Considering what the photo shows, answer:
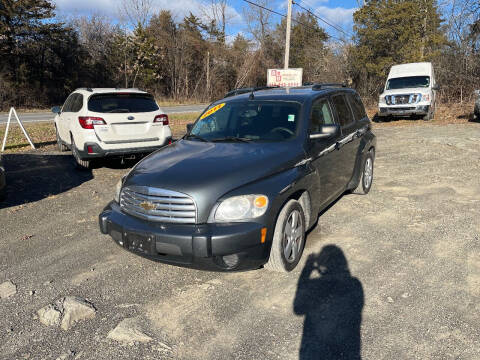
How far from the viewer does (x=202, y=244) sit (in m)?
2.88

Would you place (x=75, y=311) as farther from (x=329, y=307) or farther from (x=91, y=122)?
(x=91, y=122)

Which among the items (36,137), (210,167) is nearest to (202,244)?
(210,167)

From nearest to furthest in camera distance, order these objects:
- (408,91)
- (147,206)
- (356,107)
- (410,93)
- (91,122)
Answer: (147,206)
(356,107)
(91,122)
(410,93)
(408,91)

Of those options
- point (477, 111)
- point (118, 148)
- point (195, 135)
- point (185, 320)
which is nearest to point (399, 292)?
point (185, 320)

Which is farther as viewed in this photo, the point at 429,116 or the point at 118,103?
the point at 429,116

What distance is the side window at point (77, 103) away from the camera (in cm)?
745

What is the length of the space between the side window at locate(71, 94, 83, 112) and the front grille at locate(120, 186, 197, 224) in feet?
16.2

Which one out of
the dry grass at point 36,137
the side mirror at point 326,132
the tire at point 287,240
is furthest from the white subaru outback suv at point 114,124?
the tire at point 287,240

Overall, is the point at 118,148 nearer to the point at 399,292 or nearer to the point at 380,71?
the point at 399,292

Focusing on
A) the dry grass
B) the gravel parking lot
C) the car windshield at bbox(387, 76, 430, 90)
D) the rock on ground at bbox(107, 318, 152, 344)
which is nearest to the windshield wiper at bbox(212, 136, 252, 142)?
the gravel parking lot

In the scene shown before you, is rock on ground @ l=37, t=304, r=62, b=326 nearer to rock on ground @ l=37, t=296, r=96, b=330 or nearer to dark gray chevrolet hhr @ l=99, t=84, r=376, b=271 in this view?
rock on ground @ l=37, t=296, r=96, b=330

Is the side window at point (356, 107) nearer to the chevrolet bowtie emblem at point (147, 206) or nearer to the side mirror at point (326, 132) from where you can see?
the side mirror at point (326, 132)

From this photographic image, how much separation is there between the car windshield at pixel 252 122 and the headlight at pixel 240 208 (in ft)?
3.56

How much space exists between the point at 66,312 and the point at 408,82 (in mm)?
17381
